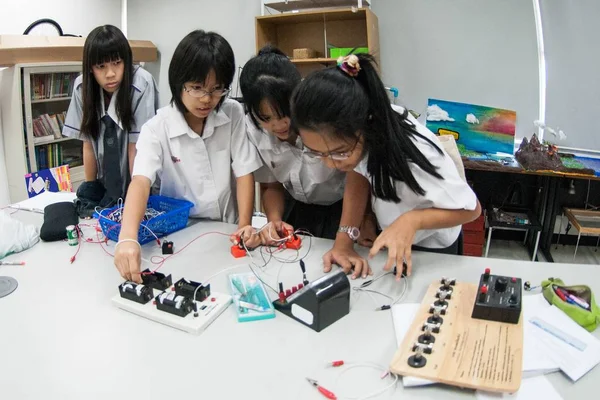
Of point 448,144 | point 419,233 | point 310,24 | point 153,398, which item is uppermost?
point 310,24

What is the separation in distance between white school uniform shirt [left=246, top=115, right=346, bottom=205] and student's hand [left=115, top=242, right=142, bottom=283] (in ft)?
1.97

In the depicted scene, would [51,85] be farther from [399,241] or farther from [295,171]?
[399,241]

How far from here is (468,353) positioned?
89cm

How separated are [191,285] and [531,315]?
2.70 ft

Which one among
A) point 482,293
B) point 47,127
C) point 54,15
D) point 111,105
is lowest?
point 482,293

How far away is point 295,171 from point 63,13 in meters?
3.05

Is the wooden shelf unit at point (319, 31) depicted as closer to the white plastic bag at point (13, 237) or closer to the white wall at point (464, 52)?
the white wall at point (464, 52)

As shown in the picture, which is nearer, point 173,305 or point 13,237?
point 173,305

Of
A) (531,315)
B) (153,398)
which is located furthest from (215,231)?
(531,315)

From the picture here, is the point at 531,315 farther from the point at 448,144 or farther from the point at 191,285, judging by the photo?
the point at 191,285

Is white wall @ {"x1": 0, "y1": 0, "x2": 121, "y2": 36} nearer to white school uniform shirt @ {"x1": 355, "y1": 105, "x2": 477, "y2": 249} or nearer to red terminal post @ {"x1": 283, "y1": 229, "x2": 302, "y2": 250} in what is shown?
red terminal post @ {"x1": 283, "y1": 229, "x2": 302, "y2": 250}

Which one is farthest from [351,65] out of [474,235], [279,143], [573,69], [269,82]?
[573,69]

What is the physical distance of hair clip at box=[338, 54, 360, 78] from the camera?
1.10 m

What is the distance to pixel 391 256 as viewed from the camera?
1143mm
